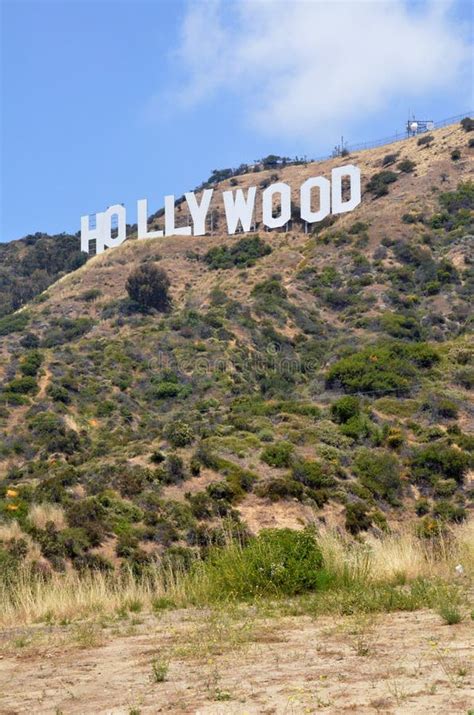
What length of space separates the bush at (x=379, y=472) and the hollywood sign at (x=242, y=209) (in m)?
37.7

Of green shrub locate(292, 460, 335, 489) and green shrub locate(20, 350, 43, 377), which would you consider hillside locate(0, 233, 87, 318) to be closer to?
green shrub locate(20, 350, 43, 377)

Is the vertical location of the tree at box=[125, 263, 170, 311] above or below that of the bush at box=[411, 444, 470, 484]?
above

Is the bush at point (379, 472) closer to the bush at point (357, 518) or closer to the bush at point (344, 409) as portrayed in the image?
the bush at point (357, 518)

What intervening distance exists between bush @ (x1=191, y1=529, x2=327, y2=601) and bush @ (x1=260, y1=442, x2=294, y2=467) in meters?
24.1

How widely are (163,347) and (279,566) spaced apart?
51312 millimetres

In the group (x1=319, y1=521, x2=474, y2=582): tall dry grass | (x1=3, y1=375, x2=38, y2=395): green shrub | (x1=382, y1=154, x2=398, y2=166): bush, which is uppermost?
(x1=382, y1=154, x2=398, y2=166): bush

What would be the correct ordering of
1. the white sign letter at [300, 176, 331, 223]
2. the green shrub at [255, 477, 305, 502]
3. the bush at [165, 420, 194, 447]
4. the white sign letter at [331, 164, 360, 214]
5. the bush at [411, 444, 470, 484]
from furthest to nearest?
the white sign letter at [300, 176, 331, 223] → the white sign letter at [331, 164, 360, 214] → the bush at [165, 420, 194, 447] → the bush at [411, 444, 470, 484] → the green shrub at [255, 477, 305, 502]

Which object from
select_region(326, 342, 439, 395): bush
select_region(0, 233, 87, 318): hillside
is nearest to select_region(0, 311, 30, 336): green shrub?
select_region(0, 233, 87, 318): hillside

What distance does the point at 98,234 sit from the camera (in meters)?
85.4

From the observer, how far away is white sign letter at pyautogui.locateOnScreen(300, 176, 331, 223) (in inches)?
3000

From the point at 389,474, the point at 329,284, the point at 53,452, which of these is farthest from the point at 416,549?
the point at 329,284

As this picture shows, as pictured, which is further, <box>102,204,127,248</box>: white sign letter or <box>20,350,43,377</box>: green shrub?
<box>102,204,127,248</box>: white sign letter

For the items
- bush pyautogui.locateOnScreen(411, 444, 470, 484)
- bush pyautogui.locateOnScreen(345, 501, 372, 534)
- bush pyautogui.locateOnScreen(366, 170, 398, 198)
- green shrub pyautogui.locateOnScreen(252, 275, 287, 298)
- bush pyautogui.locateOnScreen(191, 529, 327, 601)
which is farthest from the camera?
bush pyautogui.locateOnScreen(366, 170, 398, 198)

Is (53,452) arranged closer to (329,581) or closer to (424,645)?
(329,581)
